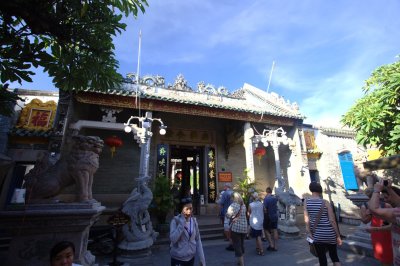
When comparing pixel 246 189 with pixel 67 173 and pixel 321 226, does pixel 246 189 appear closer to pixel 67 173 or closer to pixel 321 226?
pixel 321 226

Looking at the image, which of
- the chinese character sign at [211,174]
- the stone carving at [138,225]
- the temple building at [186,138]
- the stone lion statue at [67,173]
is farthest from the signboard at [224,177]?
the stone lion statue at [67,173]

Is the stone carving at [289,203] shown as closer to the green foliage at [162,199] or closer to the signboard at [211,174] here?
the signboard at [211,174]

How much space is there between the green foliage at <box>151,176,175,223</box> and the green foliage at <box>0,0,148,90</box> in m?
4.39

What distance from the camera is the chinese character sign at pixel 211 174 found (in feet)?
35.9

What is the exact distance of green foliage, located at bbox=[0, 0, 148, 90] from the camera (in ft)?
9.26

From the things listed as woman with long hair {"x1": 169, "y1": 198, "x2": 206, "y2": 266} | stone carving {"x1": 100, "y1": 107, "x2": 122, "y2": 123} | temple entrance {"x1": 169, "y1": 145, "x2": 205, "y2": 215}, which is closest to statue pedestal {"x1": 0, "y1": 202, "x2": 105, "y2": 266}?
woman with long hair {"x1": 169, "y1": 198, "x2": 206, "y2": 266}

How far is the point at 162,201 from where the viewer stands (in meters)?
7.41

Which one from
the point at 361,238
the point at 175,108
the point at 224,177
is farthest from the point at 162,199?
the point at 361,238

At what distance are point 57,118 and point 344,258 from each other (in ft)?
32.4

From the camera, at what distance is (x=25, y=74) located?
2916 mm

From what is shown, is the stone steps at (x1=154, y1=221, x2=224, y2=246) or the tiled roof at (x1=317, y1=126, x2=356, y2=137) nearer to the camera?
the stone steps at (x1=154, y1=221, x2=224, y2=246)

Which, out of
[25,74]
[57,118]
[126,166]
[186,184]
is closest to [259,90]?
[186,184]

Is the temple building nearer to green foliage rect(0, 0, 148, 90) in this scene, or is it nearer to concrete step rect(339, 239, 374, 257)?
concrete step rect(339, 239, 374, 257)

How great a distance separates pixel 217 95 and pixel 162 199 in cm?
712
